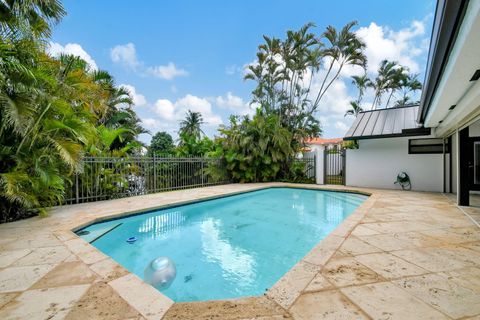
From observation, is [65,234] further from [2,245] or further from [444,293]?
[444,293]

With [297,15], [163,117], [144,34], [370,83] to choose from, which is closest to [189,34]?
[144,34]

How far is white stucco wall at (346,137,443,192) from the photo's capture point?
854 cm

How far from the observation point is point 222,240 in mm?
4465

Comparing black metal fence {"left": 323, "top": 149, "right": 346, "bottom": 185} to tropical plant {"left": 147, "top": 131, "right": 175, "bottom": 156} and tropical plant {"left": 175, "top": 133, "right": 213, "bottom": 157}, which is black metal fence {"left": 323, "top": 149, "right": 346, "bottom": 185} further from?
tropical plant {"left": 147, "top": 131, "right": 175, "bottom": 156}

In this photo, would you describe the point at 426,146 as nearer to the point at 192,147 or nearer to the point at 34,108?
the point at 192,147

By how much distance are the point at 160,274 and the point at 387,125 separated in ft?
33.4

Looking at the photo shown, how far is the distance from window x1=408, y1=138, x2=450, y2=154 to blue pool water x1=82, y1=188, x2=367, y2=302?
393 cm

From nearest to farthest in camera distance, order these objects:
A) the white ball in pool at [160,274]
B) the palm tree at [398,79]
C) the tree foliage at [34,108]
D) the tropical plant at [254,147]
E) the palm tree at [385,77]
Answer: the white ball in pool at [160,274] < the tree foliage at [34,108] < the tropical plant at [254,147] < the palm tree at [398,79] < the palm tree at [385,77]

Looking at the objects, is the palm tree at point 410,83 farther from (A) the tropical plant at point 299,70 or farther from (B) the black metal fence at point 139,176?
(B) the black metal fence at point 139,176

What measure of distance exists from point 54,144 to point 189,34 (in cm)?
968

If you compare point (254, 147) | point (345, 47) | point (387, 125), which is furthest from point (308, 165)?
point (345, 47)

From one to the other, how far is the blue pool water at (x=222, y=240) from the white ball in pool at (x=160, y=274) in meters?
0.11

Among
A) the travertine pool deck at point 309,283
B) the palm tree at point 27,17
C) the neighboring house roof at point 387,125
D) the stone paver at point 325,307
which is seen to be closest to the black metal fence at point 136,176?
the travertine pool deck at point 309,283

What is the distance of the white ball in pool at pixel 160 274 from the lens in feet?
8.70
